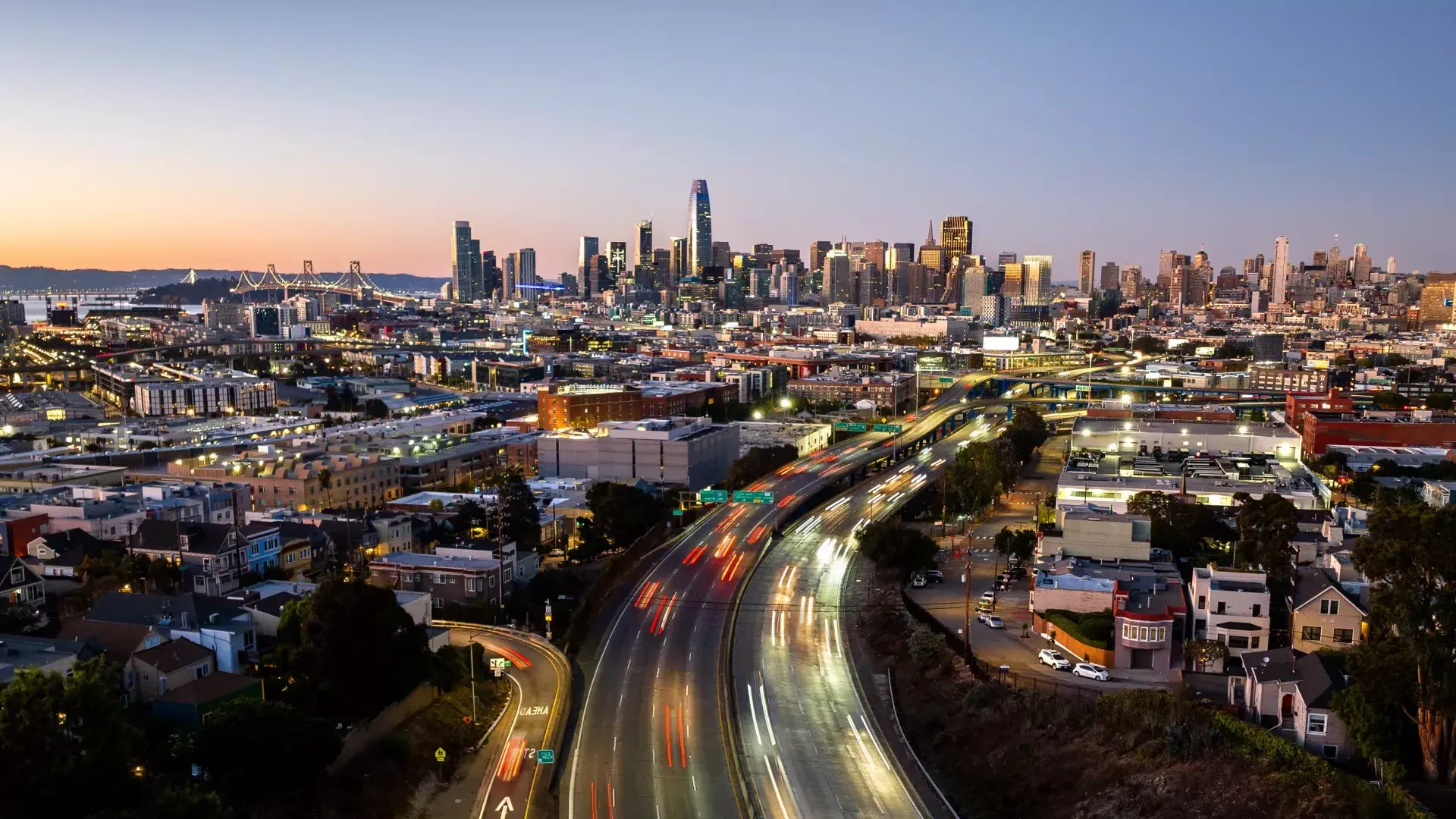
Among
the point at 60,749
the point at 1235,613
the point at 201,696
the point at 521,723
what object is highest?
the point at 60,749

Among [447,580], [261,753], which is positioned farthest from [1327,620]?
[447,580]

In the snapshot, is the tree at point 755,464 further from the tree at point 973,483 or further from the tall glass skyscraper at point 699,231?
the tall glass skyscraper at point 699,231

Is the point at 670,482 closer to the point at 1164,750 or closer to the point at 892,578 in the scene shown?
the point at 892,578

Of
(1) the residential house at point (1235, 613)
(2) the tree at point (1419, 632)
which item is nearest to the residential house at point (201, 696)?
(2) the tree at point (1419, 632)

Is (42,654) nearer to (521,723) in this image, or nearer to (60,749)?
(60,749)

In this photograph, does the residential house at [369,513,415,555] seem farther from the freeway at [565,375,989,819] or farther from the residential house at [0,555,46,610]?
the residential house at [0,555,46,610]
